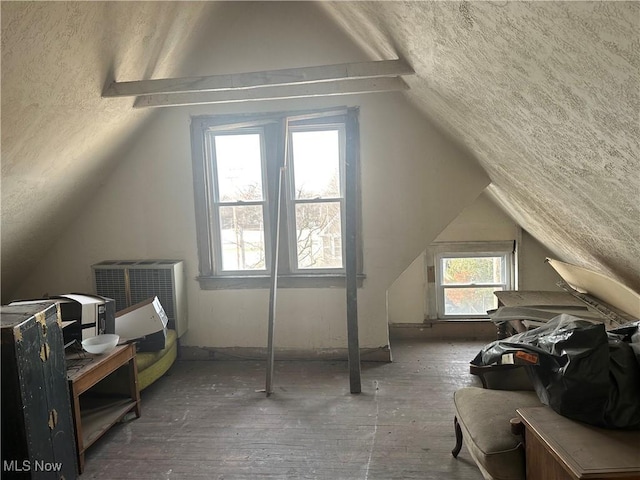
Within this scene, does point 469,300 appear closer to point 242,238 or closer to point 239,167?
point 242,238

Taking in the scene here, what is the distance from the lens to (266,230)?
3.98 m

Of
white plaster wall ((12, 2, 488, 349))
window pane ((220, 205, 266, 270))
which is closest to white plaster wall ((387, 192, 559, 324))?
white plaster wall ((12, 2, 488, 349))

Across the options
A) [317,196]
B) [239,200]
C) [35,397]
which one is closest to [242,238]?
[239,200]

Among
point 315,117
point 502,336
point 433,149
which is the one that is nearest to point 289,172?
point 315,117

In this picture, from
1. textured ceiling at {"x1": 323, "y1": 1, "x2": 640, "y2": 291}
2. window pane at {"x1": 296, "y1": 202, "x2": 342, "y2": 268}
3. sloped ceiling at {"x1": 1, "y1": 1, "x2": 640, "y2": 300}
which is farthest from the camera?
window pane at {"x1": 296, "y1": 202, "x2": 342, "y2": 268}

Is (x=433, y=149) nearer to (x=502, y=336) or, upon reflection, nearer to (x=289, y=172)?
(x=289, y=172)

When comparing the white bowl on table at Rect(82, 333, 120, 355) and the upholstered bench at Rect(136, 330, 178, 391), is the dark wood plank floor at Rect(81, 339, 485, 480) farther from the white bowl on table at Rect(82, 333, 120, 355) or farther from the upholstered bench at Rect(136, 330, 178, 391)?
the white bowl on table at Rect(82, 333, 120, 355)

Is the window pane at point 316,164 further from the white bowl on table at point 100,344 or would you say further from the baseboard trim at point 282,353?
the white bowl on table at point 100,344

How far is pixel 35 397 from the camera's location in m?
1.98

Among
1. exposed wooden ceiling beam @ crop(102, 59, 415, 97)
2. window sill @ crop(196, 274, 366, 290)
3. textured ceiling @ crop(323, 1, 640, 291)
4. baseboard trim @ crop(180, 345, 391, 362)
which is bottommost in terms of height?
baseboard trim @ crop(180, 345, 391, 362)

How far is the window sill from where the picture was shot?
12.6ft

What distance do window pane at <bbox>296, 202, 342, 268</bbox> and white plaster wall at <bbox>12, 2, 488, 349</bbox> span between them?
0.90 ft

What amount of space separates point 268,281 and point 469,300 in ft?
7.16

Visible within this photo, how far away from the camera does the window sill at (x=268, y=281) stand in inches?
151
